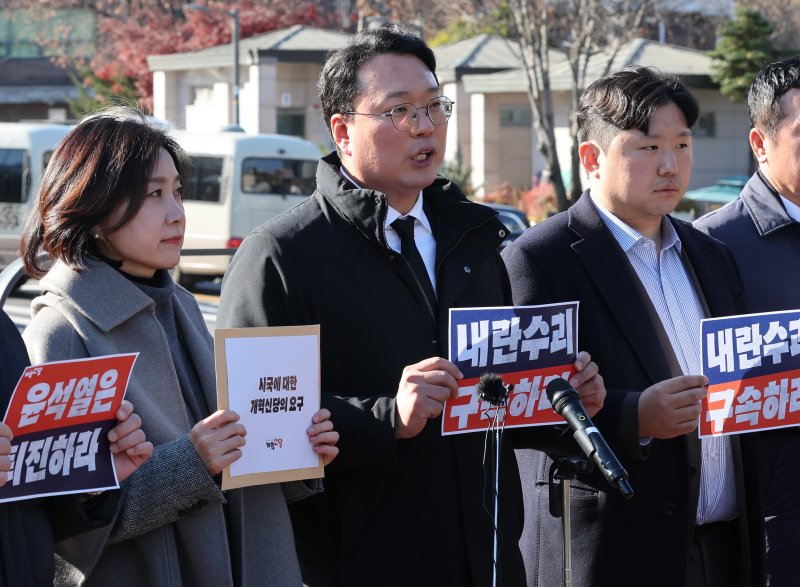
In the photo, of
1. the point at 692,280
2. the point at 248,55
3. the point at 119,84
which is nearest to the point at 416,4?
the point at 248,55

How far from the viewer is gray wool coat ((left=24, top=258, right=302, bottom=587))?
10.1 ft

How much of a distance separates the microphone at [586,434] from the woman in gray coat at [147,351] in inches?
23.3

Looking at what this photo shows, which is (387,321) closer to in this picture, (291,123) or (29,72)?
(291,123)

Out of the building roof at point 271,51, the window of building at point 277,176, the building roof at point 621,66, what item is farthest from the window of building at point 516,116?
the window of building at point 277,176

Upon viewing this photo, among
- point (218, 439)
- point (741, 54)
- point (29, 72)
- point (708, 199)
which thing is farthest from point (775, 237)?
point (29, 72)

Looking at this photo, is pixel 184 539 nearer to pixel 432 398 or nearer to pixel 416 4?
pixel 432 398

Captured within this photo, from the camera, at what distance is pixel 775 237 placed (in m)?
4.62

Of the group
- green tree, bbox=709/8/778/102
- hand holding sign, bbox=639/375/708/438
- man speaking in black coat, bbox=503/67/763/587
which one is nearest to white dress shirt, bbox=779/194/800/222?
man speaking in black coat, bbox=503/67/763/587

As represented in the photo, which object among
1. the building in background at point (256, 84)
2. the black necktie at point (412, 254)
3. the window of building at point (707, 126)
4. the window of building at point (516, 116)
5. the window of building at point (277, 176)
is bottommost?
the black necktie at point (412, 254)

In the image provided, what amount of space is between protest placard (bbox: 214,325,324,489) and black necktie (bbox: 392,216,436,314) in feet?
1.46

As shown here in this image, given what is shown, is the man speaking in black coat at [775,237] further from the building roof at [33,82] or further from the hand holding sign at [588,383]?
the building roof at [33,82]

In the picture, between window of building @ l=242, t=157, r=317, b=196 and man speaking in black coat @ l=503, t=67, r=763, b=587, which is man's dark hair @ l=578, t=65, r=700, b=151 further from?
window of building @ l=242, t=157, r=317, b=196

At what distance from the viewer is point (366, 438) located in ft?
10.8

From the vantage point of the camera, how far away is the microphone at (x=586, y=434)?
3.00 m
